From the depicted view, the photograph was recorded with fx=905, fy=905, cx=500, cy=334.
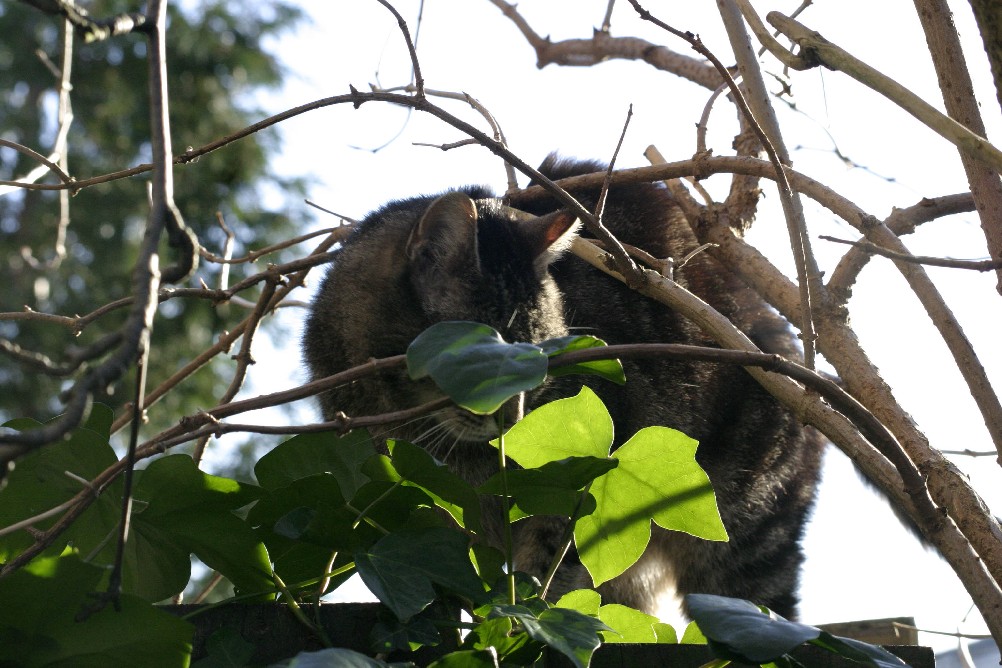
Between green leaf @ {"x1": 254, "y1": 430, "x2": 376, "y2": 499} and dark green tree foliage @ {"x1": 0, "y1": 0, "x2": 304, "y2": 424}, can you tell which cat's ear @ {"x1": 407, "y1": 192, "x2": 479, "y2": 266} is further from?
dark green tree foliage @ {"x1": 0, "y1": 0, "x2": 304, "y2": 424}

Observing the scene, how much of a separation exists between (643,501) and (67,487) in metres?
0.65

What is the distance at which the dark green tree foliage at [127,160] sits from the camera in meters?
9.40

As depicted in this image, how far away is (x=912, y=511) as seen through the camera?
1.13 m

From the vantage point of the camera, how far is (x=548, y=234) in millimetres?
2061

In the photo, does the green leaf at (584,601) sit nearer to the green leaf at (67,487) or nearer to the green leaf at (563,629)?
the green leaf at (563,629)

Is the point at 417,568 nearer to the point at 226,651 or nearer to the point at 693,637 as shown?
the point at 226,651

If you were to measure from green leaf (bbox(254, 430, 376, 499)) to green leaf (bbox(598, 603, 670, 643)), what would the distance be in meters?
0.35

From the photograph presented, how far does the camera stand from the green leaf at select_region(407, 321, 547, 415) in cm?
76

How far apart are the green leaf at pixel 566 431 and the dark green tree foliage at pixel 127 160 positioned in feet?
27.6

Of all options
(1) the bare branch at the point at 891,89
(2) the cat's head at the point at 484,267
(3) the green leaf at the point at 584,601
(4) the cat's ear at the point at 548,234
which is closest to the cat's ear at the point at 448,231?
(2) the cat's head at the point at 484,267

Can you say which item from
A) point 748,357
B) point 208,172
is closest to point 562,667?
point 748,357

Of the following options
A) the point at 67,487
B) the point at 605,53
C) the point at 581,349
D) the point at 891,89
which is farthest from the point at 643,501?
the point at 605,53

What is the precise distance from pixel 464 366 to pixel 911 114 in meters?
0.60

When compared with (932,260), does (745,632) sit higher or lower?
lower
